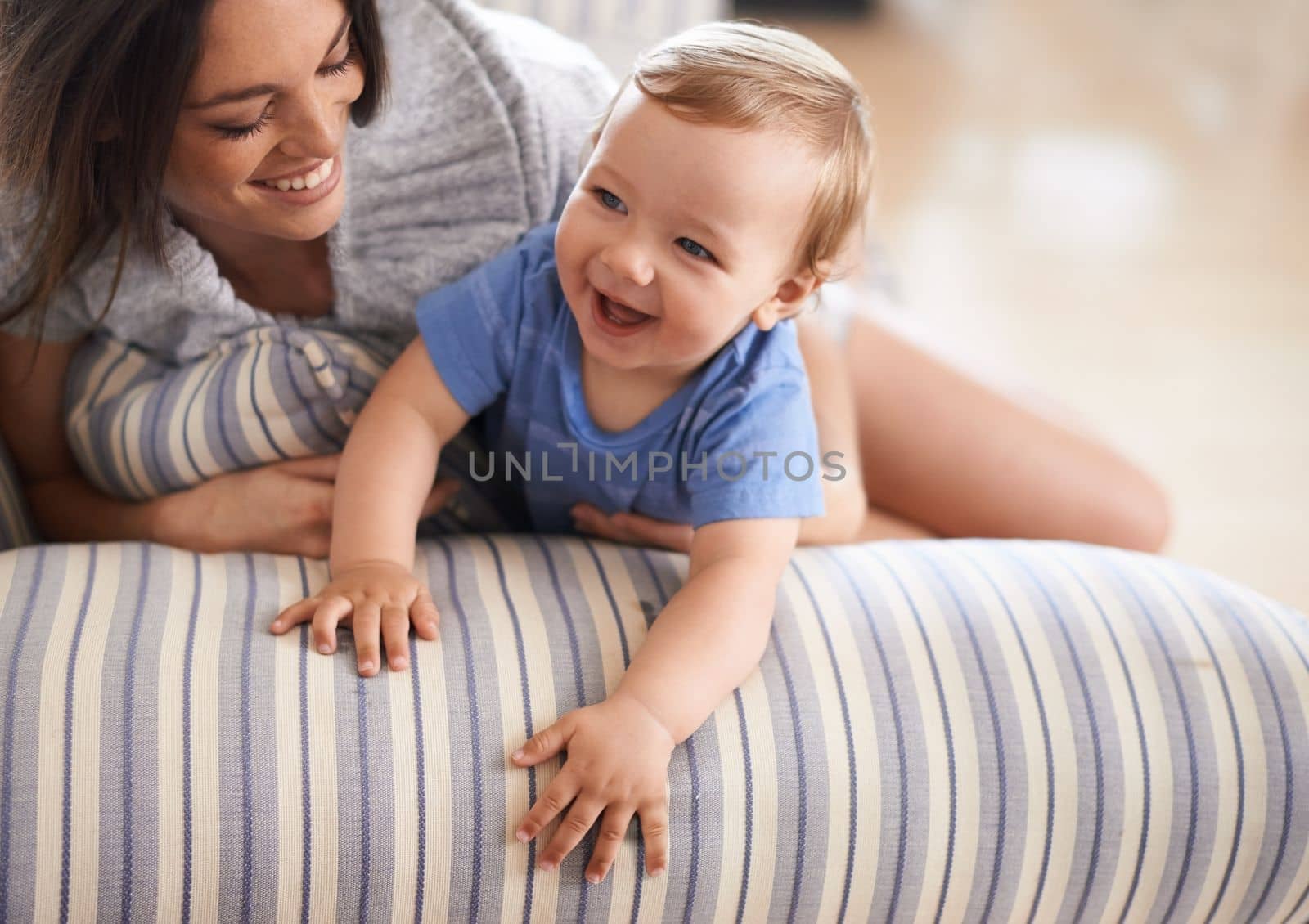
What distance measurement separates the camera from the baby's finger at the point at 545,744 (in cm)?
76

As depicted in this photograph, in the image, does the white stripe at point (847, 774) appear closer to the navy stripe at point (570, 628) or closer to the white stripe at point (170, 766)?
the navy stripe at point (570, 628)

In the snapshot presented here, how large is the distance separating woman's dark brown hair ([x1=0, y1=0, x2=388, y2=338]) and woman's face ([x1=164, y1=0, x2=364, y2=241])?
0.05ft

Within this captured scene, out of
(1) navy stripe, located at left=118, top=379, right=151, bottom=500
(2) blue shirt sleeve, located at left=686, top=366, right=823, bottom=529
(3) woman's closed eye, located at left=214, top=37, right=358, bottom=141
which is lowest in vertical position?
(1) navy stripe, located at left=118, top=379, right=151, bottom=500

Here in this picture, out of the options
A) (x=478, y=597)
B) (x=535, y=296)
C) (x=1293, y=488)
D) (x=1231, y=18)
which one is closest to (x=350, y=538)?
(x=478, y=597)

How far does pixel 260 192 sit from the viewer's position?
0.86 meters

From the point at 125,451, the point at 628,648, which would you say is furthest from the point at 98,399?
the point at 628,648

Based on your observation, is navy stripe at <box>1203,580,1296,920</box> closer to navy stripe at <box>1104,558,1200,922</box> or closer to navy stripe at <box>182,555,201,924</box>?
navy stripe at <box>1104,558,1200,922</box>

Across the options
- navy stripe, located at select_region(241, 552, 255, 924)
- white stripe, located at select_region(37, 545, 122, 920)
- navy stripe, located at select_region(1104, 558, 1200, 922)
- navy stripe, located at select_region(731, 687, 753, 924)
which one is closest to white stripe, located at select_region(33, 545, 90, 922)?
white stripe, located at select_region(37, 545, 122, 920)

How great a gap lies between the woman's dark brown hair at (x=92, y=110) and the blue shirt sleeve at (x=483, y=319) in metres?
0.17

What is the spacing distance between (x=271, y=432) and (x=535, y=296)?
24 cm

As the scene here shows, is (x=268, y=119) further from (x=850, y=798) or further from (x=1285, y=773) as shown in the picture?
(x=1285, y=773)

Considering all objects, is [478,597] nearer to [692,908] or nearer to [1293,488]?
[692,908]

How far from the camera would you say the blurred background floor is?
72.9 inches

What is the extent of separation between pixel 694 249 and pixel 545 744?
34cm
